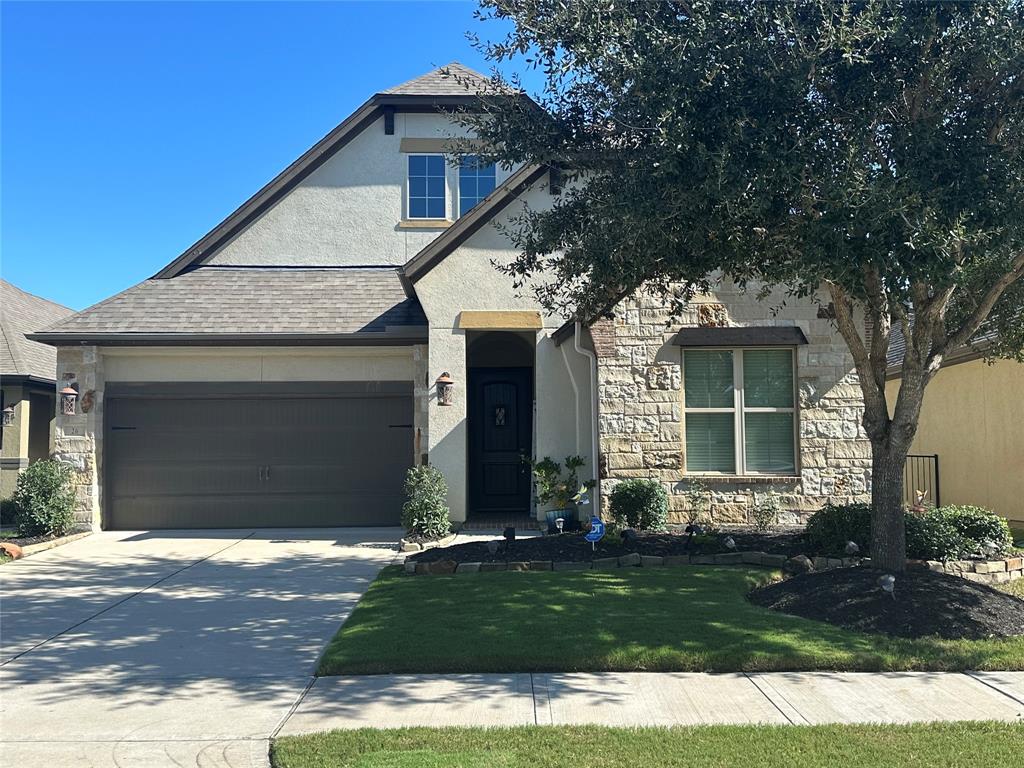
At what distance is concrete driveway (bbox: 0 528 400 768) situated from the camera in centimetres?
483

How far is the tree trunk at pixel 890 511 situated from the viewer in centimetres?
810

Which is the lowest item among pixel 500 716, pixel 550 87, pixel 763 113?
pixel 500 716

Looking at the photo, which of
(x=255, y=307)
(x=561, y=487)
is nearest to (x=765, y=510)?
(x=561, y=487)

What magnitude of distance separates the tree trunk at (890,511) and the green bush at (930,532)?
121 centimetres

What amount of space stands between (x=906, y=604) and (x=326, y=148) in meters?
13.3

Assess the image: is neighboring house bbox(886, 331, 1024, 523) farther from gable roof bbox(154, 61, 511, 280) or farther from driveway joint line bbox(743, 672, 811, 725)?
gable roof bbox(154, 61, 511, 280)

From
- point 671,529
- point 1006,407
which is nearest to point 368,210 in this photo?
point 671,529

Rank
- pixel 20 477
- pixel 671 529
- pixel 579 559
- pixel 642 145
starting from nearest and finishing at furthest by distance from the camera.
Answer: pixel 642 145
pixel 579 559
pixel 671 529
pixel 20 477

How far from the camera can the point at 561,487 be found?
1267cm

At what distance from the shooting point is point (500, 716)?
5090 mm

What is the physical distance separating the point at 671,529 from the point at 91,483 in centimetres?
922

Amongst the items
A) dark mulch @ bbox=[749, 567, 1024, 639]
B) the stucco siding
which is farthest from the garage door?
dark mulch @ bbox=[749, 567, 1024, 639]

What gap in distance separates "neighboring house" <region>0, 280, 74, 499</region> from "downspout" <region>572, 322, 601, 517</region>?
10.2m

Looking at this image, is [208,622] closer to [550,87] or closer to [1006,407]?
[550,87]
